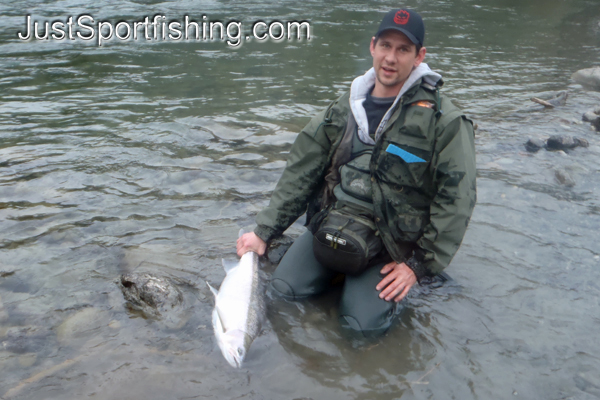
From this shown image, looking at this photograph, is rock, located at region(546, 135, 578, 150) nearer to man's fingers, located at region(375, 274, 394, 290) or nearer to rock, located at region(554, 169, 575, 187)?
rock, located at region(554, 169, 575, 187)

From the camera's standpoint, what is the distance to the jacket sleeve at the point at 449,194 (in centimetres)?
401

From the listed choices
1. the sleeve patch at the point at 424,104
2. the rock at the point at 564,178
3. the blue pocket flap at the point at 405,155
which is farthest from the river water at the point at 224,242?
the sleeve patch at the point at 424,104

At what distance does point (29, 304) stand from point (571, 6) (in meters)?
27.1

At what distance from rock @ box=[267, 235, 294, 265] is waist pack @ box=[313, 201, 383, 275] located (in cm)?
99

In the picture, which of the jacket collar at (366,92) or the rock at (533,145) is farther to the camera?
the rock at (533,145)

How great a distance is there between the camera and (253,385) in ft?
12.5

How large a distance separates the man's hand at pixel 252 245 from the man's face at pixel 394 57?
181 centimetres

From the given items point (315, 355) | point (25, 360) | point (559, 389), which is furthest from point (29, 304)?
point (559, 389)

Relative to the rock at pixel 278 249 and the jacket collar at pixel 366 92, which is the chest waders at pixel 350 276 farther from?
the rock at pixel 278 249

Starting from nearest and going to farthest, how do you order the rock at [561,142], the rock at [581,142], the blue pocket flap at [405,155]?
the blue pocket flap at [405,155], the rock at [561,142], the rock at [581,142]

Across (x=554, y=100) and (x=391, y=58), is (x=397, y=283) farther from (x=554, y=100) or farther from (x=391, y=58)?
(x=554, y=100)

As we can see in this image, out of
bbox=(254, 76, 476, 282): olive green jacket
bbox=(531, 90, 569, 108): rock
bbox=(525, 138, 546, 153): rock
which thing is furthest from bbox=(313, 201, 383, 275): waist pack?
bbox=(531, 90, 569, 108): rock

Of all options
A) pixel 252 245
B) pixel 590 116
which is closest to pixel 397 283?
pixel 252 245

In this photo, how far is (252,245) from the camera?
4875mm
